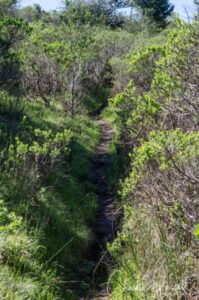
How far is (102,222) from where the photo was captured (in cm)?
818

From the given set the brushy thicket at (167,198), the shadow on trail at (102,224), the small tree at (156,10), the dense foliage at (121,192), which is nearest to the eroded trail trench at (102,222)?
the shadow on trail at (102,224)

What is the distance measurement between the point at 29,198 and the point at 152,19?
108ft

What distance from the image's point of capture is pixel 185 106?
19.5 feet

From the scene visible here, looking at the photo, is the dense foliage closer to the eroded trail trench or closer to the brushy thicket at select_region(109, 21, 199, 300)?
the brushy thicket at select_region(109, 21, 199, 300)

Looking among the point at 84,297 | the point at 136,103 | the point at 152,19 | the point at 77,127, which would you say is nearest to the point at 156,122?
the point at 136,103

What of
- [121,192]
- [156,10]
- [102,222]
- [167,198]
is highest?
[156,10]

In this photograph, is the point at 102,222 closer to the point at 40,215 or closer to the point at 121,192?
the point at 121,192

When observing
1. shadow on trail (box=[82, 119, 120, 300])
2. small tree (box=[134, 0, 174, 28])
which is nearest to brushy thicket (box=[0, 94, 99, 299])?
shadow on trail (box=[82, 119, 120, 300])

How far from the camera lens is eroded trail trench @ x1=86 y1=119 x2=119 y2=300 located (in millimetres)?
6199

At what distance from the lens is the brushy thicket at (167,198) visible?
469 cm

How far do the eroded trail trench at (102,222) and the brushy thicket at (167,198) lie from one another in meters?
0.32

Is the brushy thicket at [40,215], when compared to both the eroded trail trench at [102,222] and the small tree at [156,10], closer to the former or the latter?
the eroded trail trench at [102,222]

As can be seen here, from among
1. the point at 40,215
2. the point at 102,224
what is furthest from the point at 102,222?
the point at 40,215

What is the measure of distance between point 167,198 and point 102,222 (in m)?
3.25
